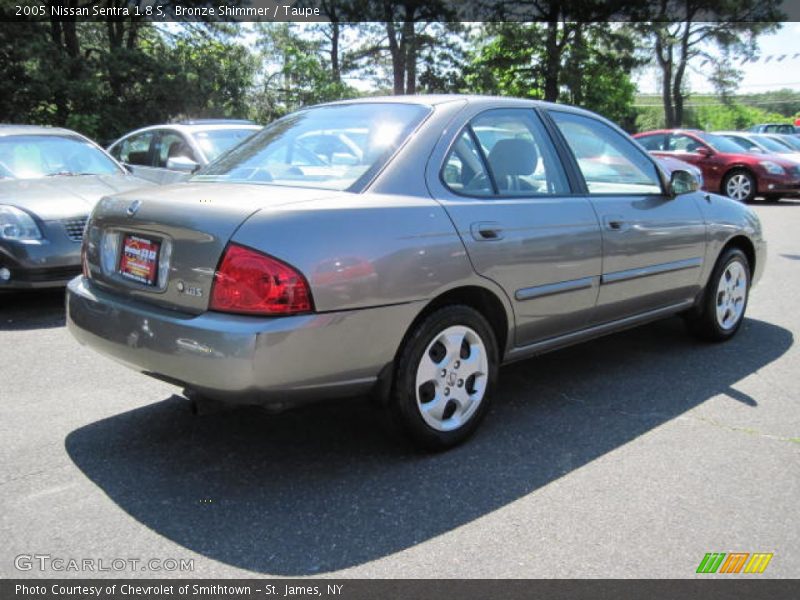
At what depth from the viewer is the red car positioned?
14.7 meters

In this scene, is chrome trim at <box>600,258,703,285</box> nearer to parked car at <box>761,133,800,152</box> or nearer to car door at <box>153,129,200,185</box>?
car door at <box>153,129,200,185</box>

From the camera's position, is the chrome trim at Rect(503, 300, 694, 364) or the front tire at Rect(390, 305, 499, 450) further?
the chrome trim at Rect(503, 300, 694, 364)

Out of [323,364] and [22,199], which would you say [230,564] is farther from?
[22,199]

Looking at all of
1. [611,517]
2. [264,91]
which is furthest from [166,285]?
[264,91]

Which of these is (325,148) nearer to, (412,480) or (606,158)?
(412,480)

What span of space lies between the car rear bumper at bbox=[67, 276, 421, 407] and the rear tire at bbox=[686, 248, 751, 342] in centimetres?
278

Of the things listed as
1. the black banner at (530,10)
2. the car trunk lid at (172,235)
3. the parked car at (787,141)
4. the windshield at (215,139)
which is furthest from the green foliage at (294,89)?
the car trunk lid at (172,235)

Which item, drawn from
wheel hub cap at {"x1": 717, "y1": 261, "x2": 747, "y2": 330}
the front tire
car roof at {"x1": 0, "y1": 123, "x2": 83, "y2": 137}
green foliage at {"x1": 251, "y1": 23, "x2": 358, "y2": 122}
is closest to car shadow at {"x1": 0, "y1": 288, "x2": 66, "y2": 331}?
car roof at {"x1": 0, "y1": 123, "x2": 83, "y2": 137}

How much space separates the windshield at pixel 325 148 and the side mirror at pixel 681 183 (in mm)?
1901

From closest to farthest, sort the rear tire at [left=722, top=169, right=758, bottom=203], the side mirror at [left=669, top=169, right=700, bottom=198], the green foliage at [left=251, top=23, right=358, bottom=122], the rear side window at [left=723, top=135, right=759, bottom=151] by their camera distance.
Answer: the side mirror at [left=669, top=169, right=700, bottom=198]
the rear tire at [left=722, top=169, right=758, bottom=203]
the rear side window at [left=723, top=135, right=759, bottom=151]
the green foliage at [left=251, top=23, right=358, bottom=122]

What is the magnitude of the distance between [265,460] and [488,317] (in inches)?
49.3

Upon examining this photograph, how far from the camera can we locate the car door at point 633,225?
4.11 meters

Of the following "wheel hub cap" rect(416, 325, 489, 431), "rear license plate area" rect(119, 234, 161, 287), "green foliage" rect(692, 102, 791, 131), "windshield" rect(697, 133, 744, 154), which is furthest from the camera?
"green foliage" rect(692, 102, 791, 131)

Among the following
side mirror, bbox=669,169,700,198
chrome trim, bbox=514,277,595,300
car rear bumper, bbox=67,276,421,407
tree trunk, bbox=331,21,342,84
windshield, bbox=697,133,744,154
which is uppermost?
tree trunk, bbox=331,21,342,84
